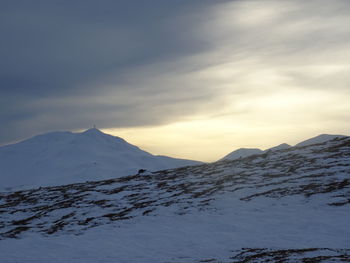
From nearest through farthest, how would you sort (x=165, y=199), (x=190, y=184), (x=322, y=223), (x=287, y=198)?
1. (x=322, y=223)
2. (x=287, y=198)
3. (x=165, y=199)
4. (x=190, y=184)

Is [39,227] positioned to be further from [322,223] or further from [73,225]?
[322,223]

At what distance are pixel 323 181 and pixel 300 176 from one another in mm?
2494

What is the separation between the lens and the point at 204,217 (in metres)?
22.9

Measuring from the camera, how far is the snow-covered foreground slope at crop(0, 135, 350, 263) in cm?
1711

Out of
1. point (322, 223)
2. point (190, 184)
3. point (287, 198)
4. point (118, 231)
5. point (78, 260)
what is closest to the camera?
point (78, 260)

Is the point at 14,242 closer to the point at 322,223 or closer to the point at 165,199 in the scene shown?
the point at 165,199

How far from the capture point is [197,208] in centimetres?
2494

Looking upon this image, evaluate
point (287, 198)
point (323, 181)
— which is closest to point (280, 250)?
point (287, 198)

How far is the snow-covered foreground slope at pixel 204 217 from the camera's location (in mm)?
17109

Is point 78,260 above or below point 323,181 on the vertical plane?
below

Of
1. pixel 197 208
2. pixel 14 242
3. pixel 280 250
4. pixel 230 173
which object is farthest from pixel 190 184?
pixel 280 250

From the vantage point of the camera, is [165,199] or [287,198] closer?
[287,198]

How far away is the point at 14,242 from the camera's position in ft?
73.2

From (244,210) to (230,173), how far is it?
11717 millimetres
